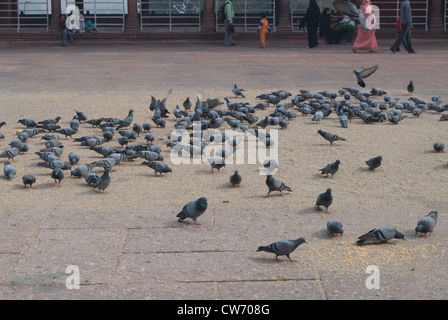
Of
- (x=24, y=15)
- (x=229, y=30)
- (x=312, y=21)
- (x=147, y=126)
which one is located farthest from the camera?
(x=24, y=15)

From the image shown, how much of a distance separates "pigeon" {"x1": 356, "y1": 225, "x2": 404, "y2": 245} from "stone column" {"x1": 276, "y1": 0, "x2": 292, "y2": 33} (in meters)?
22.5

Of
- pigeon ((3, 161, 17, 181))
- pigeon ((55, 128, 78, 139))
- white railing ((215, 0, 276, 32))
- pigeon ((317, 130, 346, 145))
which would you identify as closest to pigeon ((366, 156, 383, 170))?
pigeon ((317, 130, 346, 145))

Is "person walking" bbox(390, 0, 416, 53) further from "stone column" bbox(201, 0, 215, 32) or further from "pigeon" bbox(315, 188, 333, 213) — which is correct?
"pigeon" bbox(315, 188, 333, 213)

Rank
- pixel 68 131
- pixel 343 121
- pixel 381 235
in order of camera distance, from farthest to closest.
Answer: pixel 343 121, pixel 68 131, pixel 381 235

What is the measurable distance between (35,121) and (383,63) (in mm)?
11219

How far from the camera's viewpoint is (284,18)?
27.1 meters

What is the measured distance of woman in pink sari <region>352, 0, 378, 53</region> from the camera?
2148 cm

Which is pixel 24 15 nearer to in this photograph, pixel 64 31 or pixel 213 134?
pixel 64 31

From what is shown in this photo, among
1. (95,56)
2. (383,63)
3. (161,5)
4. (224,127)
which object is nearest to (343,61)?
(383,63)

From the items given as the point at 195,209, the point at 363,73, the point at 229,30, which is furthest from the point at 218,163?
the point at 229,30

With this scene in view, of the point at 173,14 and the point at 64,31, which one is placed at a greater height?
the point at 173,14

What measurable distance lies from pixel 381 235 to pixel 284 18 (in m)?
22.9

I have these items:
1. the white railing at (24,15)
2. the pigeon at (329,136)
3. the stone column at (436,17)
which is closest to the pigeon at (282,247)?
the pigeon at (329,136)

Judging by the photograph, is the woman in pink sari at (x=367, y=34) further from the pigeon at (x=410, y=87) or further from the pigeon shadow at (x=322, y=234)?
the pigeon shadow at (x=322, y=234)
